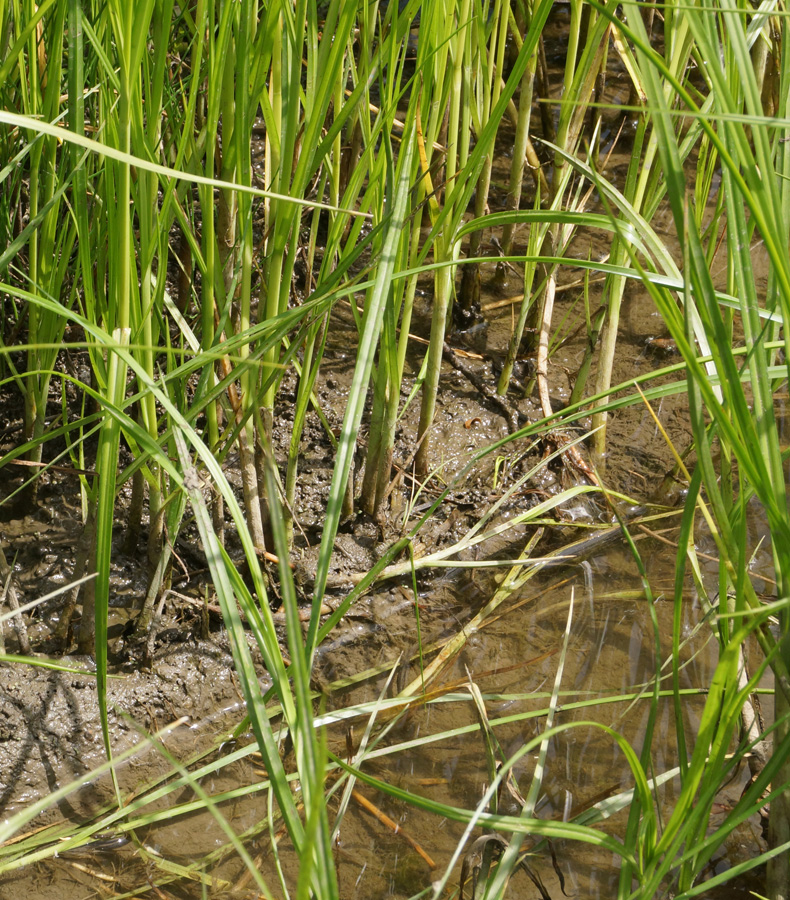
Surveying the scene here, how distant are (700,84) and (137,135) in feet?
8.47

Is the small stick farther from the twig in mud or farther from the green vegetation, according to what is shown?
the twig in mud

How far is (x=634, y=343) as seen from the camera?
226 centimetres

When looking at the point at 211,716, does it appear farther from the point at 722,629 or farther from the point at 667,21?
the point at 667,21

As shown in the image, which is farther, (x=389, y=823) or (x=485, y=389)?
(x=485, y=389)

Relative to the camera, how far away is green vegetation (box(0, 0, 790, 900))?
0.78 metres

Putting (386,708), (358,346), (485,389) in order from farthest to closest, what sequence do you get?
(485,389) < (386,708) < (358,346)

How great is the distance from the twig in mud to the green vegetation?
0.03 m

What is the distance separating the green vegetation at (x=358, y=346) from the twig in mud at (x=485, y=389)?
0.03 metres

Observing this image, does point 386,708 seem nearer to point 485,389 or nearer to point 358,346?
point 358,346

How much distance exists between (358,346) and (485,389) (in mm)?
799

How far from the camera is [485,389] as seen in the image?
6.77 ft

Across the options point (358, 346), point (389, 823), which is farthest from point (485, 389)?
point (389, 823)

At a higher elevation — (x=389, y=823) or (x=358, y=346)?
(x=358, y=346)

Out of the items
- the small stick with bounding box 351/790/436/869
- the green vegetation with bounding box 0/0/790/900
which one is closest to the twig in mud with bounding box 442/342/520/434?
the green vegetation with bounding box 0/0/790/900
